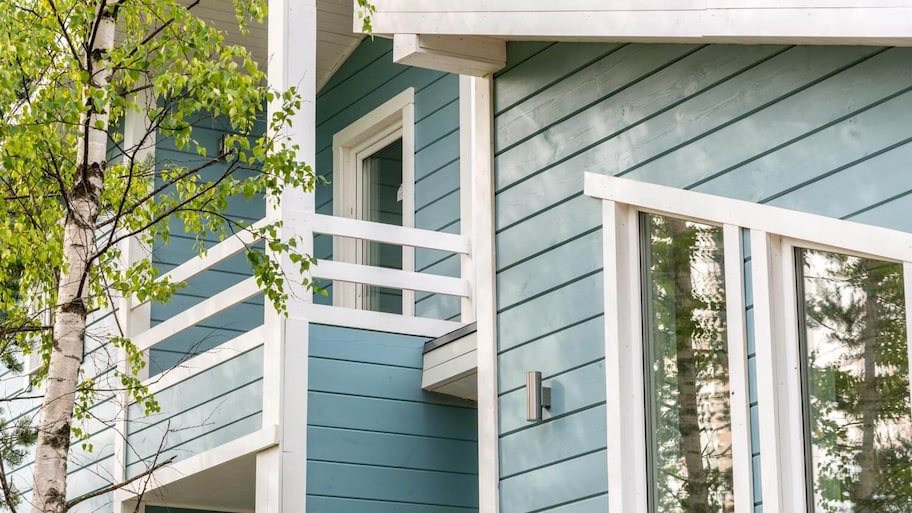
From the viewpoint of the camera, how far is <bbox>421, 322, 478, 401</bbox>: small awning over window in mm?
7848

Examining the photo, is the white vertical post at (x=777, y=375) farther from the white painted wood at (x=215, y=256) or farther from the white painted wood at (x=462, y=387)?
the white painted wood at (x=215, y=256)

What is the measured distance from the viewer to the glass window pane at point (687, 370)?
5.38 m

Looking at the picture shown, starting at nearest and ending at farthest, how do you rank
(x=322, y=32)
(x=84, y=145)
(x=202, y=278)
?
(x=84, y=145)
(x=322, y=32)
(x=202, y=278)

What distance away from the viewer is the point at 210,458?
8.33 meters

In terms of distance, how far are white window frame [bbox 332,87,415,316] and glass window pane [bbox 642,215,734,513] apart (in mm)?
3872

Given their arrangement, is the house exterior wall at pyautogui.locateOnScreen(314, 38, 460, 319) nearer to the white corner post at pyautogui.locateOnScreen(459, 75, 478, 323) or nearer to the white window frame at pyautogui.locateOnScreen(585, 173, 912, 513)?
the white corner post at pyautogui.locateOnScreen(459, 75, 478, 323)

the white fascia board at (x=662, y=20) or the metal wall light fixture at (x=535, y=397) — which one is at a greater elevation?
the white fascia board at (x=662, y=20)

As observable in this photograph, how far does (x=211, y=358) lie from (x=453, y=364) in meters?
1.67

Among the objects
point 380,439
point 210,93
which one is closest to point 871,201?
point 210,93

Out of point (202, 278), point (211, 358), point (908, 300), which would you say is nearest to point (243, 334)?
point (211, 358)

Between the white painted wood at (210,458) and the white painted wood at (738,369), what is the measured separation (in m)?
3.17

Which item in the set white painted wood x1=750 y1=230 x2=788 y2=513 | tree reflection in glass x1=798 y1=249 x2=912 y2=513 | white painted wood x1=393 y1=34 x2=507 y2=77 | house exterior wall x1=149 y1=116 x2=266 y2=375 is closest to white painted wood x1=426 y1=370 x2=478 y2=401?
white painted wood x1=393 y1=34 x2=507 y2=77

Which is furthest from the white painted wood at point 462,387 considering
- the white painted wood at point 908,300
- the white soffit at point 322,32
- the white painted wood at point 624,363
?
the white painted wood at point 908,300

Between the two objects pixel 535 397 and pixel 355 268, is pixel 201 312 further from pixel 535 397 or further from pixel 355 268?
pixel 535 397
